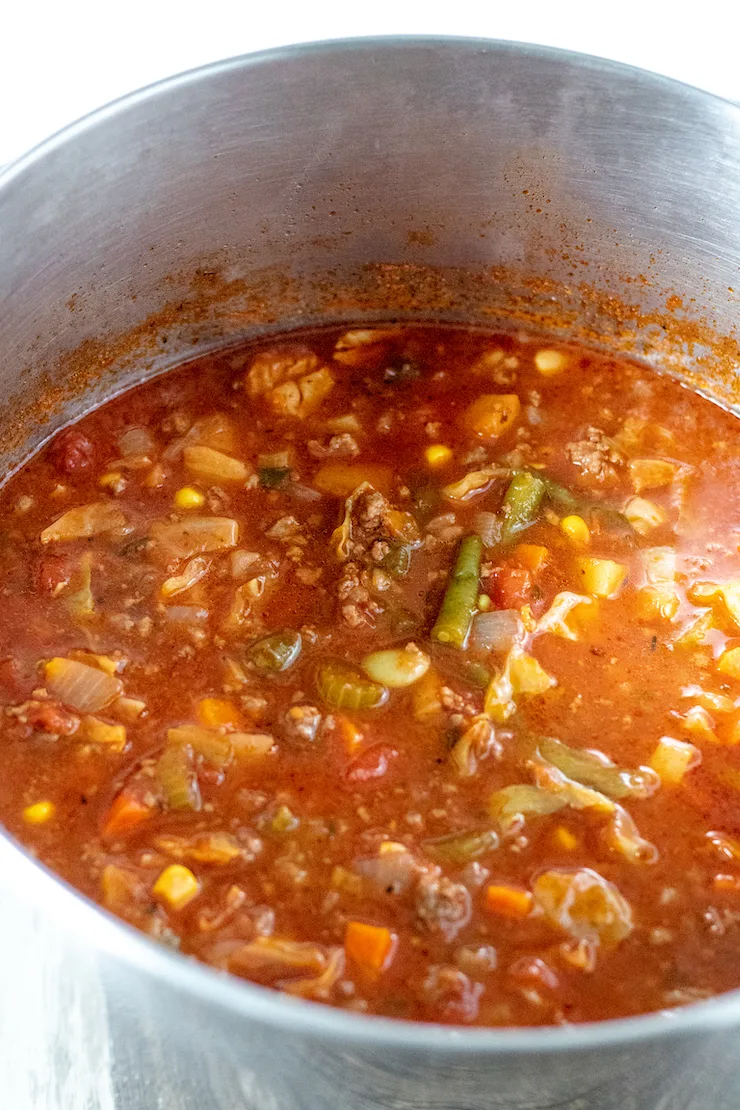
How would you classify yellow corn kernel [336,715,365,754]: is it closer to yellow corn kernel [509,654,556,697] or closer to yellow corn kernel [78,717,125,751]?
yellow corn kernel [509,654,556,697]

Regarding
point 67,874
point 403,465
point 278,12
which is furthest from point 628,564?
point 278,12

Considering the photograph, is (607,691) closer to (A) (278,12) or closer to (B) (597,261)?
(B) (597,261)

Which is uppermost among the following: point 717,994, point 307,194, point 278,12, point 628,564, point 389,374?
point 278,12

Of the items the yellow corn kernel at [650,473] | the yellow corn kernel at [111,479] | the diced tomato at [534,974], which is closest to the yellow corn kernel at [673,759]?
the diced tomato at [534,974]

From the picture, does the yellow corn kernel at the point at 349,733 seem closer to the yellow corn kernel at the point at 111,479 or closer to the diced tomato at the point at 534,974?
the diced tomato at the point at 534,974

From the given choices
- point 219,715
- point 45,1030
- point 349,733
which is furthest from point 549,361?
point 45,1030

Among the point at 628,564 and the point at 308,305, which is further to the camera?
the point at 308,305
